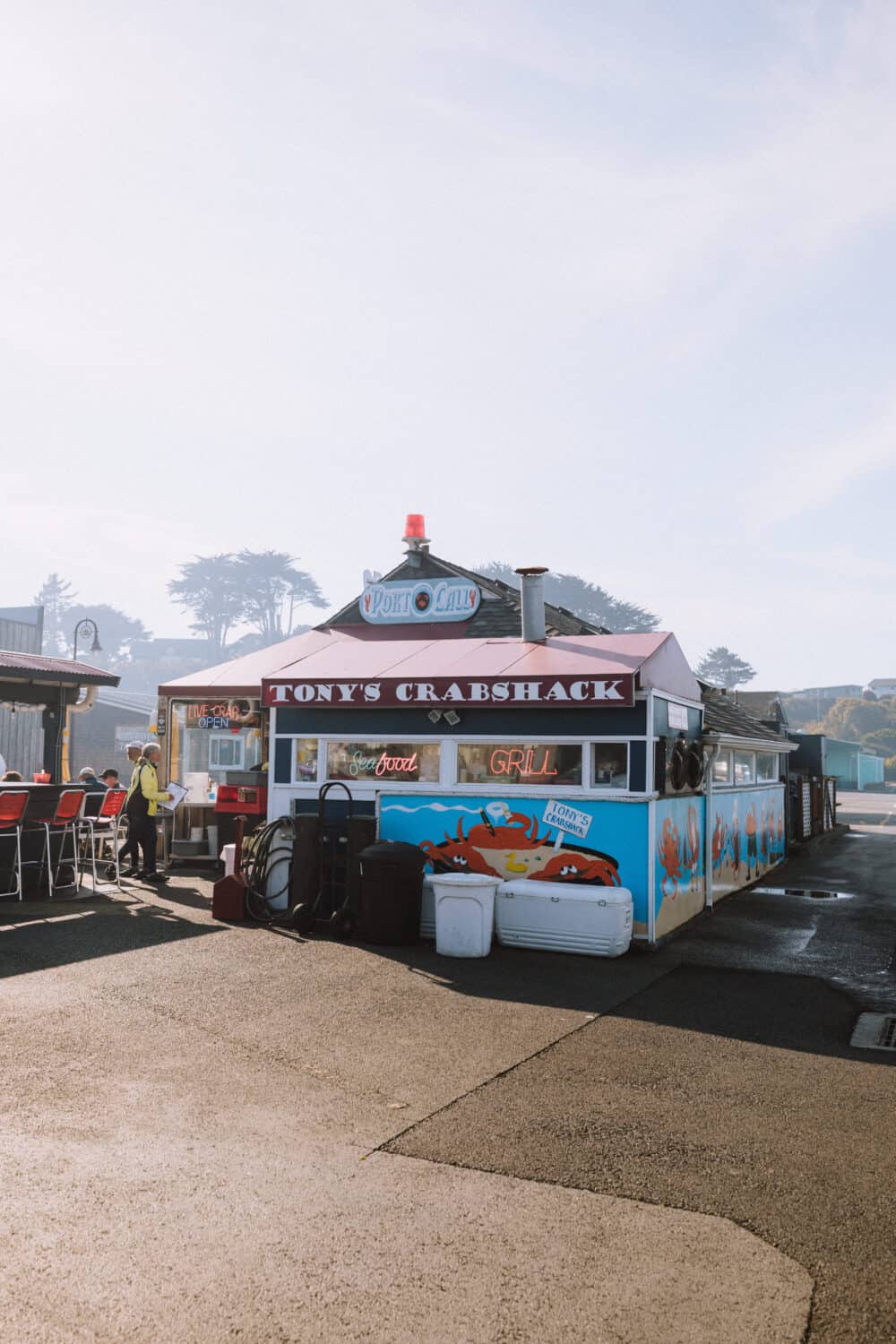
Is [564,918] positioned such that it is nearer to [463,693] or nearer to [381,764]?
[463,693]

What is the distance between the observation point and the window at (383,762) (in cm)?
1162

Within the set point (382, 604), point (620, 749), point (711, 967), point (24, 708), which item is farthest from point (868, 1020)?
point (24, 708)

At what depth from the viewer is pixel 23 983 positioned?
8.19 m

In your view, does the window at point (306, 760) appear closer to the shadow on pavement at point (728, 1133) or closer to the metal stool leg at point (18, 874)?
the metal stool leg at point (18, 874)

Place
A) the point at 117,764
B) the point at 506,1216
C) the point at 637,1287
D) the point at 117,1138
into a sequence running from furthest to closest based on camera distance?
the point at 117,764
the point at 117,1138
the point at 506,1216
the point at 637,1287

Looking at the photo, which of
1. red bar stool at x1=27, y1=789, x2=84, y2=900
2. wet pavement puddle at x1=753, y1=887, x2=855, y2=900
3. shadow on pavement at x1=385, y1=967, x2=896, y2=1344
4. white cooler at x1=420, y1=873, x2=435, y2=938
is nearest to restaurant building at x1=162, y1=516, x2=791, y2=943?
white cooler at x1=420, y1=873, x2=435, y2=938

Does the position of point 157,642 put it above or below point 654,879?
above

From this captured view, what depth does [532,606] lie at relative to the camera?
12.2 meters

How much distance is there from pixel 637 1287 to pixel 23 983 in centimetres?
601

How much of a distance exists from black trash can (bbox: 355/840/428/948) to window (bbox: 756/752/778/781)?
942cm

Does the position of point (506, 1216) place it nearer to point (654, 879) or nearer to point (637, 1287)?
point (637, 1287)

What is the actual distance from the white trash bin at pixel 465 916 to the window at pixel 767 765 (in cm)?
949

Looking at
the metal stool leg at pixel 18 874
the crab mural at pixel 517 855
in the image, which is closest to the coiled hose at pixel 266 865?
the crab mural at pixel 517 855

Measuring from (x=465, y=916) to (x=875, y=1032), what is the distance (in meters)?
3.77
